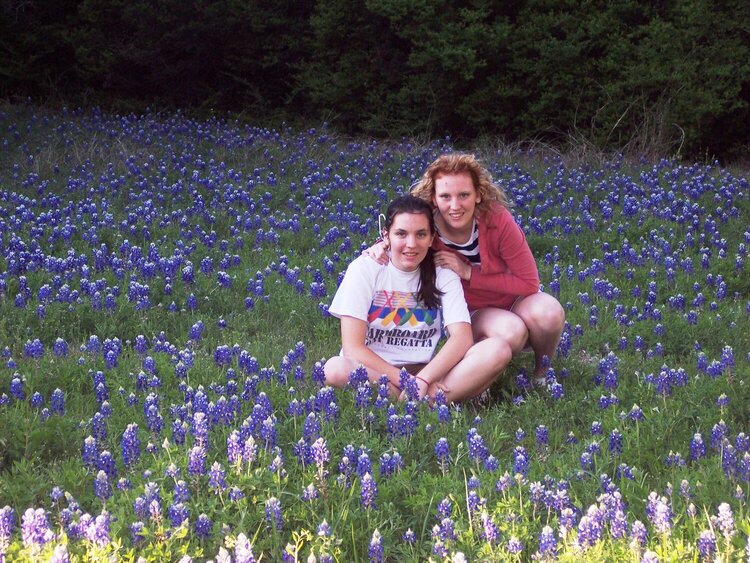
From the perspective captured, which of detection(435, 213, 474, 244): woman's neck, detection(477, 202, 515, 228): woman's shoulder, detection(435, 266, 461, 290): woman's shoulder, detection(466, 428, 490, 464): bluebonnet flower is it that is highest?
detection(477, 202, 515, 228): woman's shoulder

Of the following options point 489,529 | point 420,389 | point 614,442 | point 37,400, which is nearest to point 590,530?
point 489,529

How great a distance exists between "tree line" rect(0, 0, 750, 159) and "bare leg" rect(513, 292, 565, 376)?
304 inches

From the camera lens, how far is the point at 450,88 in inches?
523

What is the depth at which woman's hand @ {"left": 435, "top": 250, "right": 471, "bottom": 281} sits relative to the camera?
16.6 ft

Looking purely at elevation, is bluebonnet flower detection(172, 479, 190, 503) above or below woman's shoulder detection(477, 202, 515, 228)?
below

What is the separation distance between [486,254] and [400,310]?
56 centimetres

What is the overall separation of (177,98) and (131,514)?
13.0 meters

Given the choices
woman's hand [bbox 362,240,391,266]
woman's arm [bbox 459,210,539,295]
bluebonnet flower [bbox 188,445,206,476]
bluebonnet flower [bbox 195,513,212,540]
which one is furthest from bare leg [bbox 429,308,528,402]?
bluebonnet flower [bbox 195,513,212,540]

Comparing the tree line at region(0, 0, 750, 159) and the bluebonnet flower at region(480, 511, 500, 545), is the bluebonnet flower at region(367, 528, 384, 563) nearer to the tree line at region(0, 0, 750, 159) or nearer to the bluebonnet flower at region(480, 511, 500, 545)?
the bluebonnet flower at region(480, 511, 500, 545)

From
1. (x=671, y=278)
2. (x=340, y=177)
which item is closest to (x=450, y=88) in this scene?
(x=340, y=177)

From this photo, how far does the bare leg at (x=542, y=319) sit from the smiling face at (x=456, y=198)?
21.7 inches

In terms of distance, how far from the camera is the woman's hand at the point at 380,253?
5.03 meters

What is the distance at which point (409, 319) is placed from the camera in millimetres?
5066

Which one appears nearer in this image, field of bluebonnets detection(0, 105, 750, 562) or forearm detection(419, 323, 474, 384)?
field of bluebonnets detection(0, 105, 750, 562)
